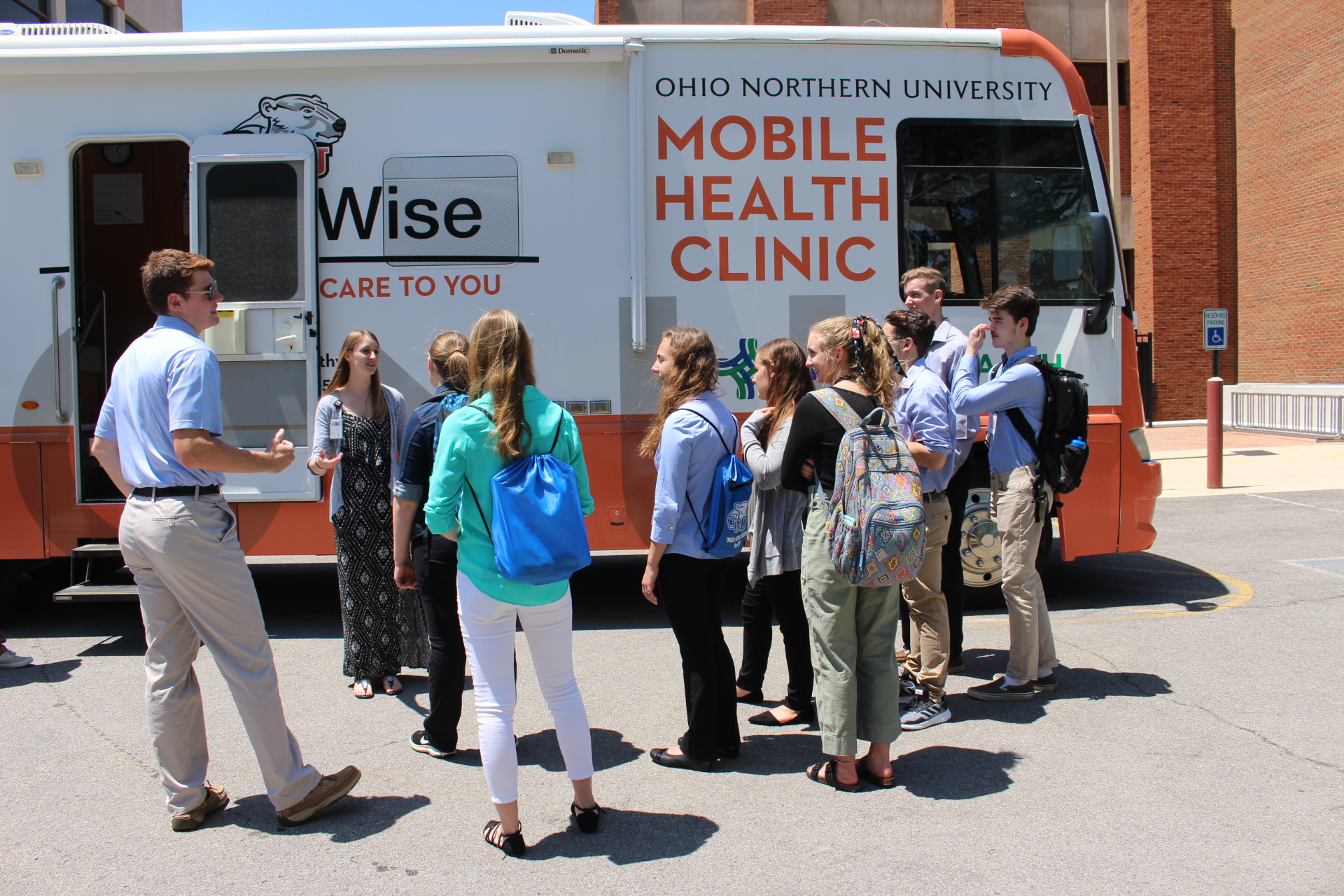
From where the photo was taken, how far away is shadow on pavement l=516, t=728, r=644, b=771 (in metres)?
3.94

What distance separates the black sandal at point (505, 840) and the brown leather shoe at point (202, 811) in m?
1.04

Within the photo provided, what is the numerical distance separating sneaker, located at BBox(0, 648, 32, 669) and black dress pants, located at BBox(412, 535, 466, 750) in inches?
112

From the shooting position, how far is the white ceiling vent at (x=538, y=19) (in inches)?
230

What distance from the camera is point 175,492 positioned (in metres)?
3.18

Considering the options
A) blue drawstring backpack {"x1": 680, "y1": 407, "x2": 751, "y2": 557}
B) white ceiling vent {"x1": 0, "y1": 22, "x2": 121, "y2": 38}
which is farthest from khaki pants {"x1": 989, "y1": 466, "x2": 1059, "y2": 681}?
white ceiling vent {"x1": 0, "y1": 22, "x2": 121, "y2": 38}

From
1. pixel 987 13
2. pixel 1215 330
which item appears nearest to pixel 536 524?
pixel 1215 330

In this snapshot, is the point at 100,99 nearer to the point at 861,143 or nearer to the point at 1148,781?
the point at 861,143

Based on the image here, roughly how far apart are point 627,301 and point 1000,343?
2.26 metres

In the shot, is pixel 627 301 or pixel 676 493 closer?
pixel 676 493

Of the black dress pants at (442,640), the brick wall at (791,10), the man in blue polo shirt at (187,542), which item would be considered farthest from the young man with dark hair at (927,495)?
the brick wall at (791,10)

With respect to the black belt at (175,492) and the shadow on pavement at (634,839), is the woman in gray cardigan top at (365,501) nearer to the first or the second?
the black belt at (175,492)

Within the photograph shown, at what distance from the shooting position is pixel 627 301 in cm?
576

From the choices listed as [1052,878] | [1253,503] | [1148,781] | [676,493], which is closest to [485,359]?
[676,493]

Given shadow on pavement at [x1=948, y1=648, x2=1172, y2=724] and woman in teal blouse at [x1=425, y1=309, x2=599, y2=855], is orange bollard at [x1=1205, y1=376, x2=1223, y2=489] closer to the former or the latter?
shadow on pavement at [x1=948, y1=648, x2=1172, y2=724]
